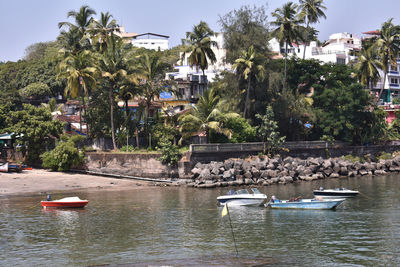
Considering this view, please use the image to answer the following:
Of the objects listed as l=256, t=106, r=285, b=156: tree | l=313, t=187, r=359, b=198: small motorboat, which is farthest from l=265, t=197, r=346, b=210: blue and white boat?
l=256, t=106, r=285, b=156: tree

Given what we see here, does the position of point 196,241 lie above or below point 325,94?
below

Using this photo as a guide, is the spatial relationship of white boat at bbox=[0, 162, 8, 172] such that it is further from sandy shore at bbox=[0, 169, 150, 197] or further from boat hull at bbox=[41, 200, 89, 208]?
boat hull at bbox=[41, 200, 89, 208]

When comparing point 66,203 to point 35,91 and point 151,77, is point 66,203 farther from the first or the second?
point 35,91

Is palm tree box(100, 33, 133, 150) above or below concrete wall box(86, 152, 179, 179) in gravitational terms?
above

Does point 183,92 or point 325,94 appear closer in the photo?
point 325,94

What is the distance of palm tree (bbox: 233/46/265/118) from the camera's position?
67125mm

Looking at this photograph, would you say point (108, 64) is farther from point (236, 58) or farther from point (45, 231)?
point (45, 231)

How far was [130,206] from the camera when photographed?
4753cm

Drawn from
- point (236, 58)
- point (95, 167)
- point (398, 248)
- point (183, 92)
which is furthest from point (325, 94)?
point (398, 248)

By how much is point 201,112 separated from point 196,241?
32457 millimetres

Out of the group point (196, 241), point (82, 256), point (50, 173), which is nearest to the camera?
point (82, 256)

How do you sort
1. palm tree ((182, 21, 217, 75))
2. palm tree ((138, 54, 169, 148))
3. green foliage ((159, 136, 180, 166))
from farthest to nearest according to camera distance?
palm tree ((182, 21, 217, 75)) < palm tree ((138, 54, 169, 148)) < green foliage ((159, 136, 180, 166))

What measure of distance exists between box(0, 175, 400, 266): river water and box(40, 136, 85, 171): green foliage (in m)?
10.1

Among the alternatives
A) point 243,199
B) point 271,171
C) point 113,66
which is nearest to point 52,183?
point 113,66
